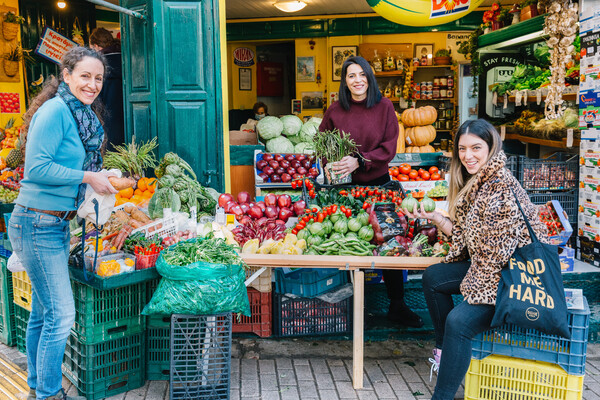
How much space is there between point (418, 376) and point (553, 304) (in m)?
1.35

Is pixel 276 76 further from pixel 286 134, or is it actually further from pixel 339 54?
pixel 286 134

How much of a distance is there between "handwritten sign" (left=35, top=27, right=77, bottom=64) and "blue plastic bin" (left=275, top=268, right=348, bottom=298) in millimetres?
6508

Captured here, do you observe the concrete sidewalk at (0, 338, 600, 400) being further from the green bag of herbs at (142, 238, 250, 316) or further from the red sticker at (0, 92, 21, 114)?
the red sticker at (0, 92, 21, 114)

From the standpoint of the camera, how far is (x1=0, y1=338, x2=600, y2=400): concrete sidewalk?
3.62 m

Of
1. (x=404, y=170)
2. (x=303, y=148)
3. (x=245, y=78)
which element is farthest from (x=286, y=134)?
(x=245, y=78)

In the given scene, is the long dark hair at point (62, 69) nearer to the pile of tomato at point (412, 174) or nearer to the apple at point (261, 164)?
the apple at point (261, 164)

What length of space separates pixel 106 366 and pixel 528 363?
251 cm

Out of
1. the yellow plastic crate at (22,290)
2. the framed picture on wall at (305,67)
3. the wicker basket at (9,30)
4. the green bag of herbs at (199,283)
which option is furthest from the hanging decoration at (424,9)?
the framed picture on wall at (305,67)

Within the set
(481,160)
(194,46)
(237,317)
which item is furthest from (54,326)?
(194,46)

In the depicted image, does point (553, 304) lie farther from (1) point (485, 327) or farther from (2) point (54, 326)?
(2) point (54, 326)

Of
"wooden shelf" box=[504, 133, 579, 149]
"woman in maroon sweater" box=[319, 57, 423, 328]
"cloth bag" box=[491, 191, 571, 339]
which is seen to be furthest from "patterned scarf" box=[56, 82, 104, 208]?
"wooden shelf" box=[504, 133, 579, 149]

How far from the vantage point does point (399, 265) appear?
11.8ft

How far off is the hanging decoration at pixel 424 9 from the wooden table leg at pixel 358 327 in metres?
2.78

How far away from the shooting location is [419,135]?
7371mm
